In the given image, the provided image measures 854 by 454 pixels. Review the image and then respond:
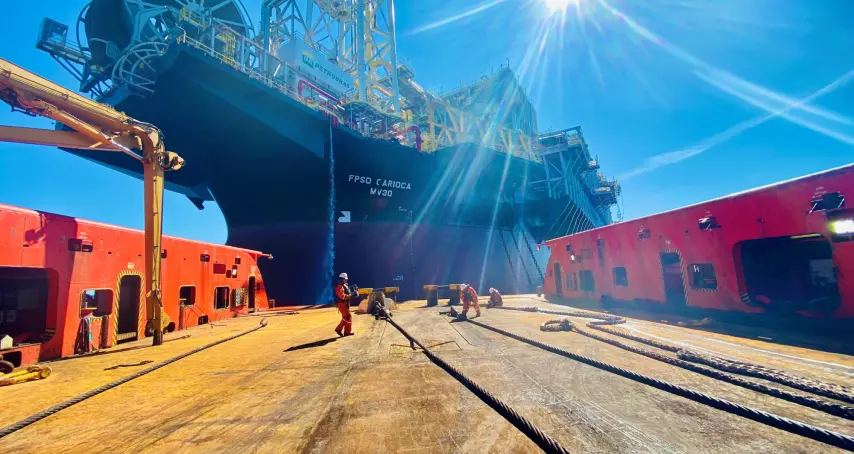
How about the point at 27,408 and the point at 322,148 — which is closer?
the point at 27,408

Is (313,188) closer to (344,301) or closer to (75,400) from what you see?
(344,301)

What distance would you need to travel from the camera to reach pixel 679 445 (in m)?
2.74

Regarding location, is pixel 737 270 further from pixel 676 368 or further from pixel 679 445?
pixel 679 445

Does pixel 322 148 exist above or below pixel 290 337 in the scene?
above

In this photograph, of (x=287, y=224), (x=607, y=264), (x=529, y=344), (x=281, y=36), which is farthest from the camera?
(x=281, y=36)

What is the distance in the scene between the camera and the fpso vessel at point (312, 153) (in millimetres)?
17469

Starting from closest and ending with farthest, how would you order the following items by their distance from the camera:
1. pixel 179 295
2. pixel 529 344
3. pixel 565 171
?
1. pixel 529 344
2. pixel 179 295
3. pixel 565 171

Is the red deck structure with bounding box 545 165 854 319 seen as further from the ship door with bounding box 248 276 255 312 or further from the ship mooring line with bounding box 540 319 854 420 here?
the ship door with bounding box 248 276 255 312

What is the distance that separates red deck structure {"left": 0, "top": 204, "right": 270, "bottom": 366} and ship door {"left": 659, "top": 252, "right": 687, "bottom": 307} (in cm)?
1638

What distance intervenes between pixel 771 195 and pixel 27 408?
1474 cm

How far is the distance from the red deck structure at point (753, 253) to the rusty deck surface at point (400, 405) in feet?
9.33

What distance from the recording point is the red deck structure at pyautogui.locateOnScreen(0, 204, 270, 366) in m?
6.93

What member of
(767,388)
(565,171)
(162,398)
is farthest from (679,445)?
(565,171)

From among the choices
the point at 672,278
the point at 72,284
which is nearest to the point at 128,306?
the point at 72,284
